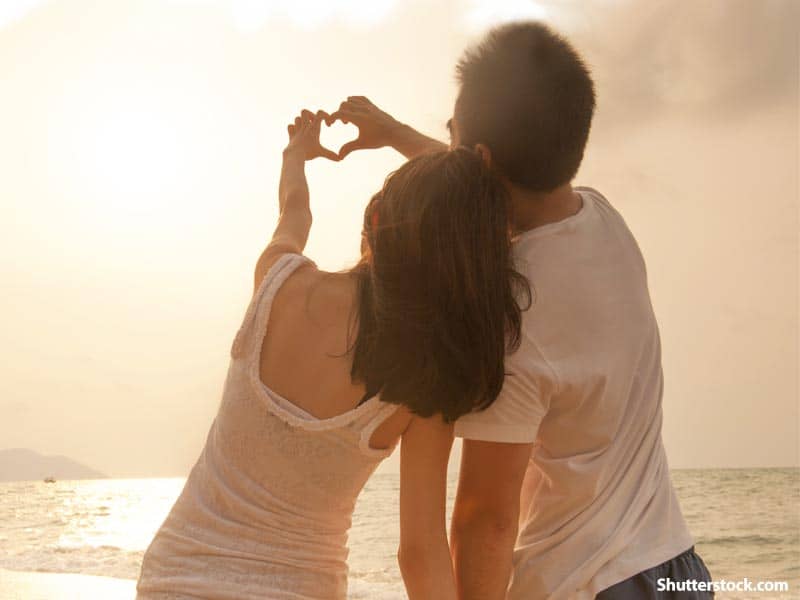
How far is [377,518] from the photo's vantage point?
811 inches

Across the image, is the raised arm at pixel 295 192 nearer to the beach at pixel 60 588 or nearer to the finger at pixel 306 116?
the finger at pixel 306 116

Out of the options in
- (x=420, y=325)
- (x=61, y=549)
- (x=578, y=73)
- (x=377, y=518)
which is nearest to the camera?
(x=420, y=325)

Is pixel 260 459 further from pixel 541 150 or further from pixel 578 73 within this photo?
pixel 578 73

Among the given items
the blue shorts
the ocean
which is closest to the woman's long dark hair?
the blue shorts

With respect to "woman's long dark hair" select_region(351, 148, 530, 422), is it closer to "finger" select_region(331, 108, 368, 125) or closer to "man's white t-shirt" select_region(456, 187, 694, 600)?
"man's white t-shirt" select_region(456, 187, 694, 600)

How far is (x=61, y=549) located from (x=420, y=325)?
45.3 feet

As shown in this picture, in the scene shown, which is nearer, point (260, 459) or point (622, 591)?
point (260, 459)

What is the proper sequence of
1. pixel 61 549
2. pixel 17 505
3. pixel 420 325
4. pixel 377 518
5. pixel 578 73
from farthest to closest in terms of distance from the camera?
pixel 17 505, pixel 377 518, pixel 61 549, pixel 578 73, pixel 420 325

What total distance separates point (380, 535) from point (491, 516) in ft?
51.6

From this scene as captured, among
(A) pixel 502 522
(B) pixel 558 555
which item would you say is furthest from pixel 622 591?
(A) pixel 502 522

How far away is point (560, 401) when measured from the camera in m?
1.72

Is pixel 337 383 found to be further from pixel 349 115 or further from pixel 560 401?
pixel 349 115

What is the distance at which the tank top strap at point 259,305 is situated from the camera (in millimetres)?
1624

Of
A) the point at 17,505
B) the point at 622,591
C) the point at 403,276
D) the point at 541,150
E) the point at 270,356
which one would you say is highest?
the point at 17,505
